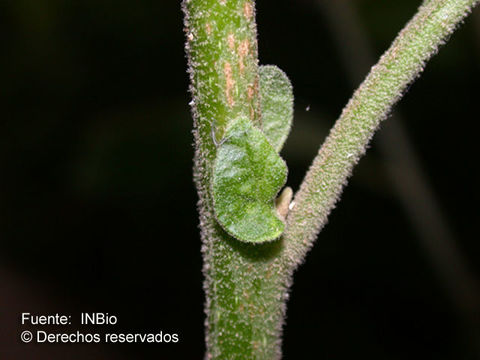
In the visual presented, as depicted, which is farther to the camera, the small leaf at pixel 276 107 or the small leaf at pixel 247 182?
the small leaf at pixel 276 107

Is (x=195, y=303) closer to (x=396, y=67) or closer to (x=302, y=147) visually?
(x=302, y=147)

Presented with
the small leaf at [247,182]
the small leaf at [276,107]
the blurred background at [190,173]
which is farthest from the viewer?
the blurred background at [190,173]

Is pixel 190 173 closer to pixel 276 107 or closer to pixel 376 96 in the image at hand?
pixel 276 107

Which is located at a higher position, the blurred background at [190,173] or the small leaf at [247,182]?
the blurred background at [190,173]

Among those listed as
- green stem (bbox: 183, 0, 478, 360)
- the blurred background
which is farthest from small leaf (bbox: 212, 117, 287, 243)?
the blurred background

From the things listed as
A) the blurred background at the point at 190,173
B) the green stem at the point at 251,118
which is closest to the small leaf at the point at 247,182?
the green stem at the point at 251,118

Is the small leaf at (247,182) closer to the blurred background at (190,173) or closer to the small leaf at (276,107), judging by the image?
the small leaf at (276,107)
